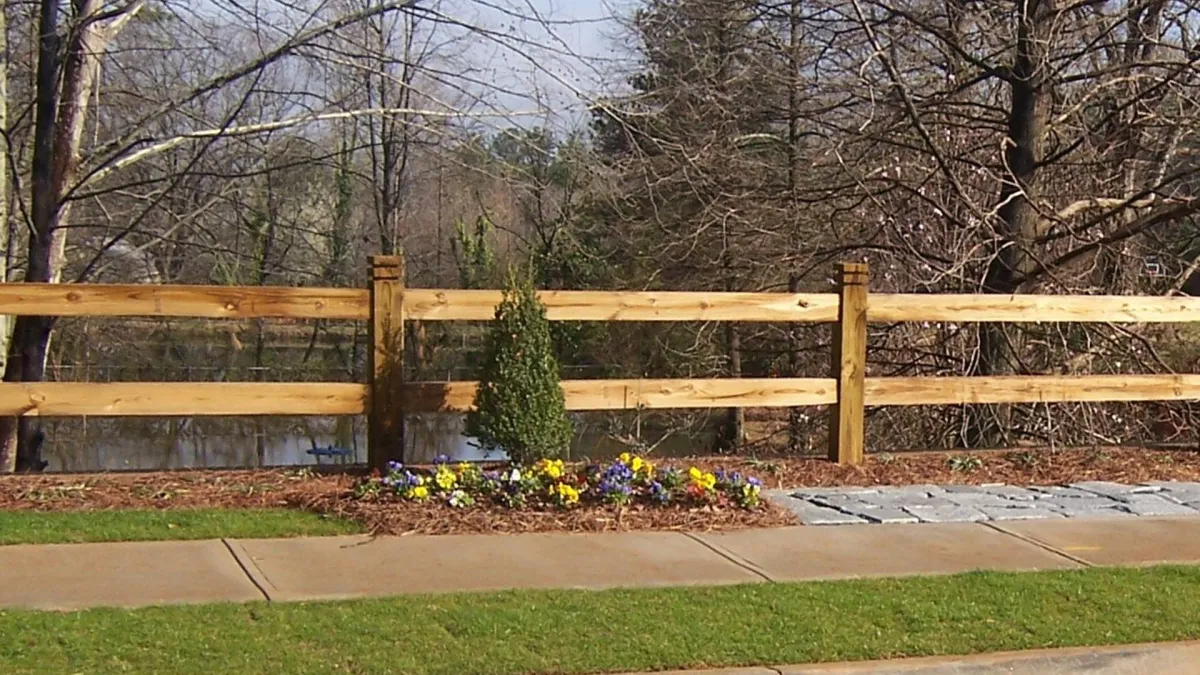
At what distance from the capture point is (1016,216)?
42.3 feet

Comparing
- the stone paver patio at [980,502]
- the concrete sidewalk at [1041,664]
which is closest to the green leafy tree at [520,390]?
the stone paver patio at [980,502]

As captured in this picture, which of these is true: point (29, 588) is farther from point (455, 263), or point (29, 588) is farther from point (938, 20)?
point (455, 263)

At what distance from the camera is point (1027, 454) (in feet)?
34.7

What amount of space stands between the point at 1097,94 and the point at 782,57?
11.2 feet

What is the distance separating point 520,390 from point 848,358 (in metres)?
2.82

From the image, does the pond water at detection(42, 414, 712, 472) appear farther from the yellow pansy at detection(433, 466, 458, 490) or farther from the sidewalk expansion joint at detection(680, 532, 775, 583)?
the sidewalk expansion joint at detection(680, 532, 775, 583)

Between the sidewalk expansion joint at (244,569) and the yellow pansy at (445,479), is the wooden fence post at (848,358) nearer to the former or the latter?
the yellow pansy at (445,479)

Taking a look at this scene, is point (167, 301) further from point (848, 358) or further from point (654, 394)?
point (848, 358)

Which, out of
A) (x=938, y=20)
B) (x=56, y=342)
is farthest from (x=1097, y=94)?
(x=56, y=342)

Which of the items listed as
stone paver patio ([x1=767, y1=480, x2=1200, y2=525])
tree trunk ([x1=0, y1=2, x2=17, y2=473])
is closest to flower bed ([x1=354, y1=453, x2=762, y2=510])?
stone paver patio ([x1=767, y1=480, x2=1200, y2=525])

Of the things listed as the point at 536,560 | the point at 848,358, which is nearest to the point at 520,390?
the point at 536,560

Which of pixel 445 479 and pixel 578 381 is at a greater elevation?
pixel 578 381

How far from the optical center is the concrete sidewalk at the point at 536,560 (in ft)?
19.7

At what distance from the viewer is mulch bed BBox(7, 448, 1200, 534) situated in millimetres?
7645
